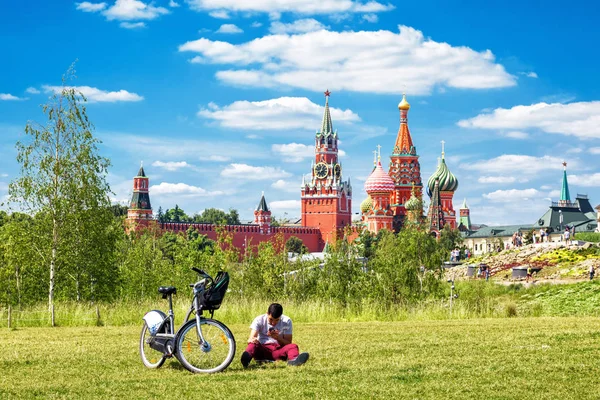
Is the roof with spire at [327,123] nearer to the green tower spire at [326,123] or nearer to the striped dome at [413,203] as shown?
the green tower spire at [326,123]

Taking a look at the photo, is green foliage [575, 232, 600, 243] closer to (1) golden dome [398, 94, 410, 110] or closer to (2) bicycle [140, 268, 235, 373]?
(1) golden dome [398, 94, 410, 110]

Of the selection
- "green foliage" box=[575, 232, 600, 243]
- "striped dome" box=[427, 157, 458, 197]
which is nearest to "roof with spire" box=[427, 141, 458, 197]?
"striped dome" box=[427, 157, 458, 197]

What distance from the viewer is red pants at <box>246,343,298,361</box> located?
10.0 metres

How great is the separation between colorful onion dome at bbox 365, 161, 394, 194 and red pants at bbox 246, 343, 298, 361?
116310mm

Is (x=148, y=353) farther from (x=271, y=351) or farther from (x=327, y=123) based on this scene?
(x=327, y=123)

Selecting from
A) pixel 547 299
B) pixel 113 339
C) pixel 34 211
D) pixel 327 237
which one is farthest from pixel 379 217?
pixel 113 339

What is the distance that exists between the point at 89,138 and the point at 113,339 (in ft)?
40.9

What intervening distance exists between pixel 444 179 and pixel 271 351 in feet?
401

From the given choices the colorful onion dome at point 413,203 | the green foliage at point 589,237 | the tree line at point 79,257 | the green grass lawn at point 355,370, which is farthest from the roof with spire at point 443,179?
the green grass lawn at point 355,370

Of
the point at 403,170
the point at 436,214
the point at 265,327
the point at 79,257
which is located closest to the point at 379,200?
the point at 403,170

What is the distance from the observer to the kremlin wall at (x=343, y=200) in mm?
118062

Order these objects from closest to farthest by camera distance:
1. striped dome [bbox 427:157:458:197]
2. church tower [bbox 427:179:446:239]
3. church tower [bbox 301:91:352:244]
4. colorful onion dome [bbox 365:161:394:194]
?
church tower [bbox 427:179:446:239] < colorful onion dome [bbox 365:161:394:194] < striped dome [bbox 427:157:458:197] < church tower [bbox 301:91:352:244]

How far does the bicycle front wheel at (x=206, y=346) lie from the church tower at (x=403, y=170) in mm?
120173

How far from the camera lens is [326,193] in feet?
477
